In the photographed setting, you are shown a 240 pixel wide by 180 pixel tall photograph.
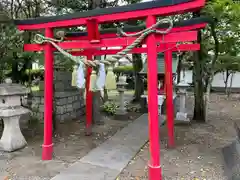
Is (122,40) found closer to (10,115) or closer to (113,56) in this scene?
(113,56)

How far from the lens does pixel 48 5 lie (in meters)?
7.66

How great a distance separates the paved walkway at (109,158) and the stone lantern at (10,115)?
1.55 metres

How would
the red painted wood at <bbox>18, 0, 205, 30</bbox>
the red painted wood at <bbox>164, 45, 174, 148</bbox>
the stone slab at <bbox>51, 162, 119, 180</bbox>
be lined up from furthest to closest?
the red painted wood at <bbox>164, 45, 174, 148</bbox> → the stone slab at <bbox>51, 162, 119, 180</bbox> → the red painted wood at <bbox>18, 0, 205, 30</bbox>

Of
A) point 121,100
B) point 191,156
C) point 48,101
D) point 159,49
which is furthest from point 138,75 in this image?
point 48,101

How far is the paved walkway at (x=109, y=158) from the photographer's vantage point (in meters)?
3.60

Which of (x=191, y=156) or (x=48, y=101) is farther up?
(x=48, y=101)

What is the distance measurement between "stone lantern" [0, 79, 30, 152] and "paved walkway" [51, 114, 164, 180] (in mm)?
1547

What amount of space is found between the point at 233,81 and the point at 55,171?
16.5 m

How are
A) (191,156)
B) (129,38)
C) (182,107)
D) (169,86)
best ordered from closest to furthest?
(129,38) < (191,156) < (169,86) < (182,107)

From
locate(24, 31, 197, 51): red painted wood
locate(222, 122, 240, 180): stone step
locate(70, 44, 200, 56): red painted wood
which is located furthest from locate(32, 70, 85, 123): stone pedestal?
locate(222, 122, 240, 180): stone step

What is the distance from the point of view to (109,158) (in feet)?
14.3

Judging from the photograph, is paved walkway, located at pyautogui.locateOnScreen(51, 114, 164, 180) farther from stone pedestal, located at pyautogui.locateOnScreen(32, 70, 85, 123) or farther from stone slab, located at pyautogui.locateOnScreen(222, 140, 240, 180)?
stone pedestal, located at pyautogui.locateOnScreen(32, 70, 85, 123)

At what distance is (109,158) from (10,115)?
2.18m

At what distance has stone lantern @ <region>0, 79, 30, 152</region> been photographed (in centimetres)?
460
